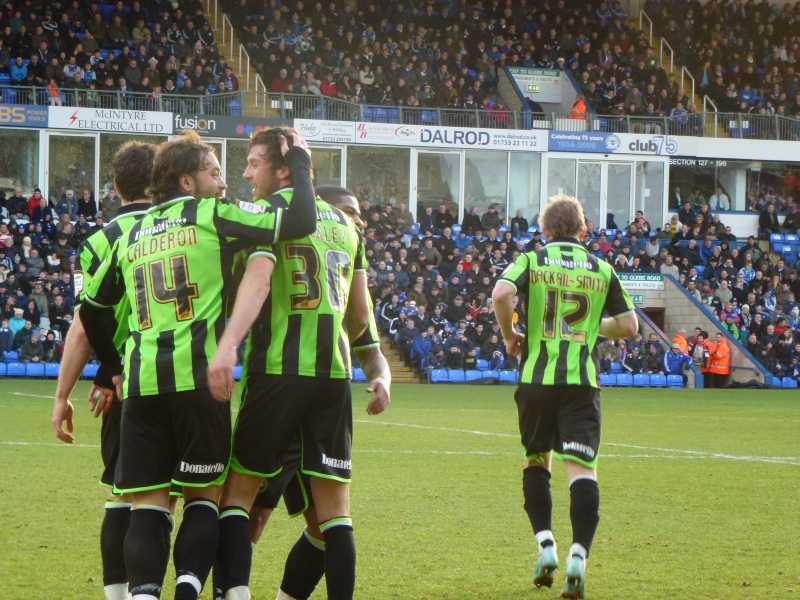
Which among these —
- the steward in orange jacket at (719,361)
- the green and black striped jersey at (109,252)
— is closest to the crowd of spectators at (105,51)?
the steward in orange jacket at (719,361)

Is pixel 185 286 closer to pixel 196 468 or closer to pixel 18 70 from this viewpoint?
pixel 196 468

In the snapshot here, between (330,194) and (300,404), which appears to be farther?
(330,194)

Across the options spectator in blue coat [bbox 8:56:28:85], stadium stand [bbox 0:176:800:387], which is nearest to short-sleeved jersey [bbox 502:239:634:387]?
stadium stand [bbox 0:176:800:387]

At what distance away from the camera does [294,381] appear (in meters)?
4.68

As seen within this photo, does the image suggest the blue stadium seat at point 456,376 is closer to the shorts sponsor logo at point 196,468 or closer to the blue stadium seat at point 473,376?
the blue stadium seat at point 473,376

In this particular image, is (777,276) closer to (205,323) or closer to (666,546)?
(666,546)

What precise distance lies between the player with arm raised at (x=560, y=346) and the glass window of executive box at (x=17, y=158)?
30.6 metres

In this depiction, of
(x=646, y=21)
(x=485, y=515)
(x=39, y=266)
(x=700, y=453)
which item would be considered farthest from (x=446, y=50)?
(x=485, y=515)

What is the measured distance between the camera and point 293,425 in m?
4.71

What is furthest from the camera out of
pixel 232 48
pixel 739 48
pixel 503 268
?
pixel 739 48

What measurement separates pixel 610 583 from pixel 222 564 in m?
2.41

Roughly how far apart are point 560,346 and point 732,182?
37707 mm

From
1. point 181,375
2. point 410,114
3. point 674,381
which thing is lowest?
point 674,381

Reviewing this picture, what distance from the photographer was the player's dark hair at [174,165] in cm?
477
